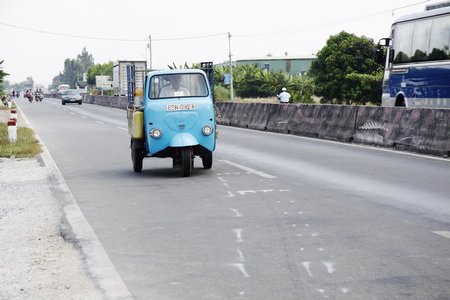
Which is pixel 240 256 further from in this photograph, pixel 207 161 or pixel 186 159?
pixel 207 161

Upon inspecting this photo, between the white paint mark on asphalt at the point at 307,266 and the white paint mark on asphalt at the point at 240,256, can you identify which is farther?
the white paint mark on asphalt at the point at 240,256

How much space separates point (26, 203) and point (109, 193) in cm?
128

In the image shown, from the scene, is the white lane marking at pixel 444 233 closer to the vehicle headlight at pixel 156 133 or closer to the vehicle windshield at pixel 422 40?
the vehicle headlight at pixel 156 133

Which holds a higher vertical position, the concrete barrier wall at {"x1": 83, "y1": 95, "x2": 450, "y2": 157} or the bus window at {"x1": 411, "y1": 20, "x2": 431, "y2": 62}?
the bus window at {"x1": 411, "y1": 20, "x2": 431, "y2": 62}

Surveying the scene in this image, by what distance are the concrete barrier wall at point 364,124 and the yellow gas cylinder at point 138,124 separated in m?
6.96

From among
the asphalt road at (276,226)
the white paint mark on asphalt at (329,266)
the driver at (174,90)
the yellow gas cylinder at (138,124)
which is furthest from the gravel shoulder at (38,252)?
the driver at (174,90)

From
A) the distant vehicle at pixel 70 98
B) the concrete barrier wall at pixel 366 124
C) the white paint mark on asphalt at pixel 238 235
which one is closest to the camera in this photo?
the white paint mark on asphalt at pixel 238 235

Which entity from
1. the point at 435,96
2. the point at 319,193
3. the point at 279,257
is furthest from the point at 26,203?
the point at 435,96

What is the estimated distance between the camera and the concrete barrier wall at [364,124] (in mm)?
15438

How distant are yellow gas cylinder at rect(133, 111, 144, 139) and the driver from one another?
0.54 meters

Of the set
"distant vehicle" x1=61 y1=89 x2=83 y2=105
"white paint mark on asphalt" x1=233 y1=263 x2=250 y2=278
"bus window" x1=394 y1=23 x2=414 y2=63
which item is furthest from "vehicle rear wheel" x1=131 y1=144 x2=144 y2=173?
"distant vehicle" x1=61 y1=89 x2=83 y2=105

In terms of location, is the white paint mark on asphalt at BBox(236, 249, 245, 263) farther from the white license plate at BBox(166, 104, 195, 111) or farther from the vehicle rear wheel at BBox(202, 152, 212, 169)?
the vehicle rear wheel at BBox(202, 152, 212, 169)

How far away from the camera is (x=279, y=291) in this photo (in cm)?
489

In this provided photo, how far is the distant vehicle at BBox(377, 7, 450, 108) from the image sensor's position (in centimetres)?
1983
